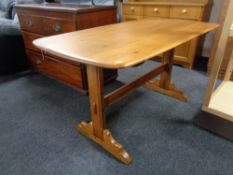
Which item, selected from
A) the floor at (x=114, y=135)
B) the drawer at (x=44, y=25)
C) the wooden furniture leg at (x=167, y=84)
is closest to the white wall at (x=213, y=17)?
the floor at (x=114, y=135)

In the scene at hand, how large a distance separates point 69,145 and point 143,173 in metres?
0.58

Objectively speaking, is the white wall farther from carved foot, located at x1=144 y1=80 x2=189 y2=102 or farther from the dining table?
the dining table

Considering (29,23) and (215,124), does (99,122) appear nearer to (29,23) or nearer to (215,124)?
(215,124)

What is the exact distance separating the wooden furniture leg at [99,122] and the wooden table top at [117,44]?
0.60ft

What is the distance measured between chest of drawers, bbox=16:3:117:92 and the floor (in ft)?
0.73

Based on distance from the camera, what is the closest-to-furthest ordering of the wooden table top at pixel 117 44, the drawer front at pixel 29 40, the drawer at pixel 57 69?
the wooden table top at pixel 117 44
the drawer at pixel 57 69
the drawer front at pixel 29 40

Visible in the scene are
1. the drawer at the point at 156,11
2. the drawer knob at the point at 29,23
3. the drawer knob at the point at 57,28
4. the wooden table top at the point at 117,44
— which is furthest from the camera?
the drawer at the point at 156,11

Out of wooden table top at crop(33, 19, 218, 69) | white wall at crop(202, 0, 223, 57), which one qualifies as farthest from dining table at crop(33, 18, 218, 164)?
white wall at crop(202, 0, 223, 57)

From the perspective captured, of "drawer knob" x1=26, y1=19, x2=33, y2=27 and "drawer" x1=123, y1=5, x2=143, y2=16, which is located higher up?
"drawer" x1=123, y1=5, x2=143, y2=16

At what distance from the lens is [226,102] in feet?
5.25

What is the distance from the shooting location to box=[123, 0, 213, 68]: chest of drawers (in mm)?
2293

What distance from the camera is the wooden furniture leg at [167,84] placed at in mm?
1865

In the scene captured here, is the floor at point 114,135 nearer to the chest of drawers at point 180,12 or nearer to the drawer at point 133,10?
the chest of drawers at point 180,12

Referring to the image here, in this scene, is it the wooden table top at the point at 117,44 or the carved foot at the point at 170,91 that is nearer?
the wooden table top at the point at 117,44
